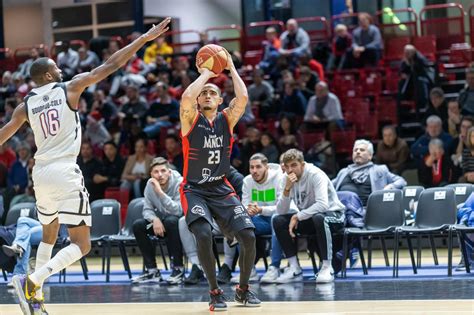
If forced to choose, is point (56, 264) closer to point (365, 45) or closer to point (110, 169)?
point (110, 169)

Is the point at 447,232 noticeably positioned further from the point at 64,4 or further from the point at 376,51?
the point at 64,4

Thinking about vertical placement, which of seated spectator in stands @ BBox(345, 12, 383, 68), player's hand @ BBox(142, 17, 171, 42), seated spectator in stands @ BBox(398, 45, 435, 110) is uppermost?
seated spectator in stands @ BBox(345, 12, 383, 68)

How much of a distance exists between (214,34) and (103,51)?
288 centimetres

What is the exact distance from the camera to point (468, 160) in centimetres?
1173

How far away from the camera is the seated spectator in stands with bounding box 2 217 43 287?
10836mm

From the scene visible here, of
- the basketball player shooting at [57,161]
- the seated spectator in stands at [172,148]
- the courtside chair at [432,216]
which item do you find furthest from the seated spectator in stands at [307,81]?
the basketball player shooting at [57,161]

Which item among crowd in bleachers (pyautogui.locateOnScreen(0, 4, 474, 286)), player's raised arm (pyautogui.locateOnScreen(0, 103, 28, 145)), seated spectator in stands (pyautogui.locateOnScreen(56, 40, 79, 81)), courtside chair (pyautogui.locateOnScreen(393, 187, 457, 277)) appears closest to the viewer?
player's raised arm (pyautogui.locateOnScreen(0, 103, 28, 145))

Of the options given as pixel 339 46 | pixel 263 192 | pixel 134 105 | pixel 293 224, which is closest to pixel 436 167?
pixel 263 192

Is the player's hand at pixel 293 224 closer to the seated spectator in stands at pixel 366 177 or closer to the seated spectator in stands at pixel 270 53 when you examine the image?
the seated spectator in stands at pixel 366 177

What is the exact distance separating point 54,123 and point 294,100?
8683mm

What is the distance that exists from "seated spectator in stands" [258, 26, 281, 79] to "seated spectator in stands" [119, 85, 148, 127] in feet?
7.18

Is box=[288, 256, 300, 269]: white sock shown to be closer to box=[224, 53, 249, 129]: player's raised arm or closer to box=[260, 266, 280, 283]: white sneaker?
box=[260, 266, 280, 283]: white sneaker

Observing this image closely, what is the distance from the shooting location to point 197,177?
26.6ft

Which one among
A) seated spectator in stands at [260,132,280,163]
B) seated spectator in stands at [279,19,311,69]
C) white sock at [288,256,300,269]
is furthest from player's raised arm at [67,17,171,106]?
seated spectator in stands at [279,19,311,69]
